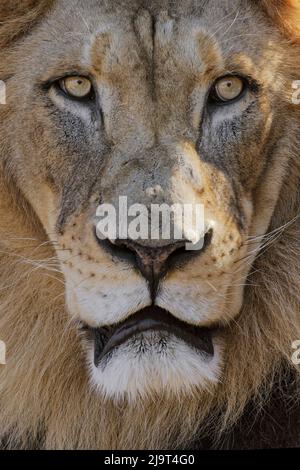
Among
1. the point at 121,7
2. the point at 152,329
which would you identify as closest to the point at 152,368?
the point at 152,329

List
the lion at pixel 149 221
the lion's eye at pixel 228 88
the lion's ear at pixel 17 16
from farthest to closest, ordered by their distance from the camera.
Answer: the lion's ear at pixel 17 16 → the lion's eye at pixel 228 88 → the lion at pixel 149 221

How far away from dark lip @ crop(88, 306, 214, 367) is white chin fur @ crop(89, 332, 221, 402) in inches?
0.6

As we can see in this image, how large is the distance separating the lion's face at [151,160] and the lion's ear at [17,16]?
0.04m

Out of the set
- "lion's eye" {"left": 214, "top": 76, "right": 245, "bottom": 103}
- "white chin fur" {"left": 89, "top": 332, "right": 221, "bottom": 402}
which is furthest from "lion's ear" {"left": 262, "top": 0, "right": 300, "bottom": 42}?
"white chin fur" {"left": 89, "top": 332, "right": 221, "bottom": 402}

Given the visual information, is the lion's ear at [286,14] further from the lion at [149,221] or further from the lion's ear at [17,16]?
the lion's ear at [17,16]

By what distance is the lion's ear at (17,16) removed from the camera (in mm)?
2549

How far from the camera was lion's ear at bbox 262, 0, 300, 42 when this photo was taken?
8.26 ft

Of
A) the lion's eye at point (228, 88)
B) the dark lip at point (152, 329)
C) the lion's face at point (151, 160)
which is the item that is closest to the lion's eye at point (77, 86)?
the lion's face at point (151, 160)

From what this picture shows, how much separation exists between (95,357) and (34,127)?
0.69 meters

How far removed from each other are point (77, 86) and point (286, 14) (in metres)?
0.65

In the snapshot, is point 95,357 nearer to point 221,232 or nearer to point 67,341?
point 67,341

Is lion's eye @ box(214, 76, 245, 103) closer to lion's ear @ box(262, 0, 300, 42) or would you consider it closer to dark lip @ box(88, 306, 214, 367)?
lion's ear @ box(262, 0, 300, 42)

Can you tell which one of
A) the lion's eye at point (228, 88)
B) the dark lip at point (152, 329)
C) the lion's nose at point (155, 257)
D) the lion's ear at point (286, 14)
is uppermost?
the lion's ear at point (286, 14)

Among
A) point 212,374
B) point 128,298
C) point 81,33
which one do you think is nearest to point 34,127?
point 81,33
